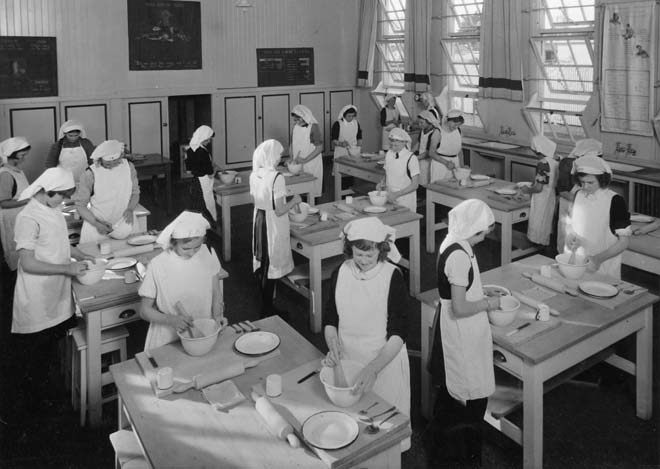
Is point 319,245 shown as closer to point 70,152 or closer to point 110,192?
point 110,192

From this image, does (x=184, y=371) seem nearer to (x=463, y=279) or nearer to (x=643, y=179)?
(x=463, y=279)

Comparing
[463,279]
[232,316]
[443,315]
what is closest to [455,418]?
[443,315]

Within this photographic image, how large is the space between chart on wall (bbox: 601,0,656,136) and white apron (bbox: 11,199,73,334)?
6.78 metres

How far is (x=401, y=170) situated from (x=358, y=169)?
1.70 m

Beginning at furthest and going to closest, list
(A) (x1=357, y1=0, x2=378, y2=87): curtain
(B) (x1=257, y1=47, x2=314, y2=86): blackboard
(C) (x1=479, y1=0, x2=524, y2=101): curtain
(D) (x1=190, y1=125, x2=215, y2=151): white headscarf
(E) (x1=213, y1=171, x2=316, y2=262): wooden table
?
(A) (x1=357, y1=0, x2=378, y2=87): curtain
(B) (x1=257, y1=47, x2=314, y2=86): blackboard
(C) (x1=479, y1=0, x2=524, y2=101): curtain
(E) (x1=213, y1=171, x2=316, y2=262): wooden table
(D) (x1=190, y1=125, x2=215, y2=151): white headscarf

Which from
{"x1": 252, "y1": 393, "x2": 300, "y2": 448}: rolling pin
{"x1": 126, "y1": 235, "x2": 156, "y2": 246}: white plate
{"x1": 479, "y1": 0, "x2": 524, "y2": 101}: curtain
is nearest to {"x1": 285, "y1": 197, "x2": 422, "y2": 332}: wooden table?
{"x1": 126, "y1": 235, "x2": 156, "y2": 246}: white plate

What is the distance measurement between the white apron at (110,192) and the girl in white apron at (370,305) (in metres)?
3.06

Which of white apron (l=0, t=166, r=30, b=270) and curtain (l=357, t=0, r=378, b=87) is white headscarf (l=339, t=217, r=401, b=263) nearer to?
white apron (l=0, t=166, r=30, b=270)

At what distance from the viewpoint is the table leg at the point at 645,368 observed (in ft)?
12.2

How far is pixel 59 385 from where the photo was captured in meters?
4.44

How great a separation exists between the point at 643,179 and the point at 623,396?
3.73m

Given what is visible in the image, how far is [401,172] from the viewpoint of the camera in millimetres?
6691

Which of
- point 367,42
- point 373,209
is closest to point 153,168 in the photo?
point 373,209

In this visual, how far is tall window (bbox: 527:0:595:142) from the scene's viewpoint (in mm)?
8297
